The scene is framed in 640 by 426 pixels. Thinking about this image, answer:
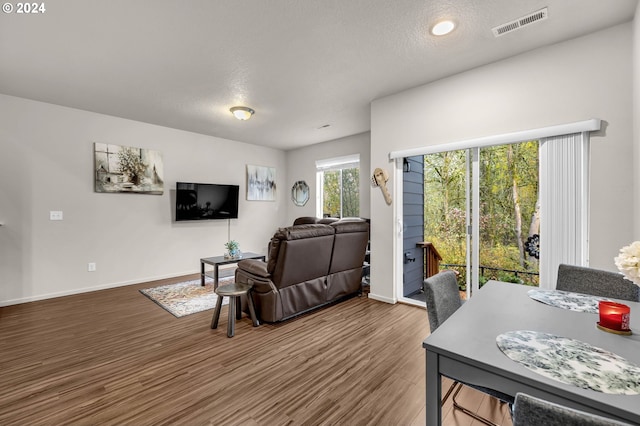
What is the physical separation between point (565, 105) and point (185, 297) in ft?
16.0

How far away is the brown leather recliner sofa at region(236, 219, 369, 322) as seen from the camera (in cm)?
297

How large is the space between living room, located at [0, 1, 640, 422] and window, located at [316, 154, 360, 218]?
196 millimetres

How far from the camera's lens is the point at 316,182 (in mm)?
6414

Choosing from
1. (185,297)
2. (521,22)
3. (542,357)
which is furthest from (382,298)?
(521,22)

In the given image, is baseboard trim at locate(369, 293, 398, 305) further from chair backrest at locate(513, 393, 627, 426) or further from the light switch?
the light switch

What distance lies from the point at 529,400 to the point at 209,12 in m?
2.79

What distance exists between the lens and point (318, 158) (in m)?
6.37

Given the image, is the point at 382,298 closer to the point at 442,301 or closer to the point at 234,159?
the point at 442,301

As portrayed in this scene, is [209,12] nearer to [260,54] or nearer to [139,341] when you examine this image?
[260,54]

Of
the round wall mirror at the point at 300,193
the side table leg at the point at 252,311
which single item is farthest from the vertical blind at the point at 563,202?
the round wall mirror at the point at 300,193

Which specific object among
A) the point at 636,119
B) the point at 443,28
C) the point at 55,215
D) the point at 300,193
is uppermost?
the point at 443,28

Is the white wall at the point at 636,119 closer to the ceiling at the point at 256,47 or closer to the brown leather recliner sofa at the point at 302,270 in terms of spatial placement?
the ceiling at the point at 256,47

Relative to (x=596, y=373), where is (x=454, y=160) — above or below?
above

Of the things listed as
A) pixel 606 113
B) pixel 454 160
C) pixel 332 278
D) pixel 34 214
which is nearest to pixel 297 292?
pixel 332 278
